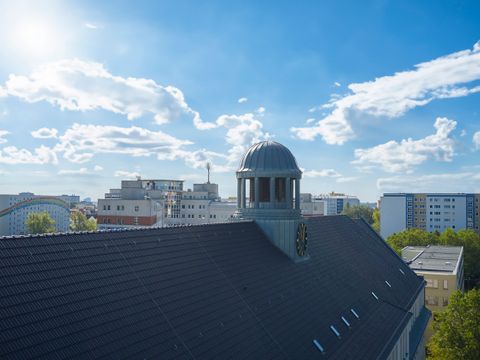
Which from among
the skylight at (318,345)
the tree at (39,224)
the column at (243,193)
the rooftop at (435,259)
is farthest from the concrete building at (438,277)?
the tree at (39,224)

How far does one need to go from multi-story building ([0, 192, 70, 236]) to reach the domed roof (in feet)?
347

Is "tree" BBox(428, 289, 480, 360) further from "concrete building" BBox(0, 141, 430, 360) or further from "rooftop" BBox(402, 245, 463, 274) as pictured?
"rooftop" BBox(402, 245, 463, 274)

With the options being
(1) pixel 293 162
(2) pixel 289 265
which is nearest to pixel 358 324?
(2) pixel 289 265

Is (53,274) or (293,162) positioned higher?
(293,162)

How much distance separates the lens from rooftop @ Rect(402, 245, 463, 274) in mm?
60719

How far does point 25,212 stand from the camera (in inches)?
5054

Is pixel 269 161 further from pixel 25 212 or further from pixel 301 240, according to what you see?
pixel 25 212

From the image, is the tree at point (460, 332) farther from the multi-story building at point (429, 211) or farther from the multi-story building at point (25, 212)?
the multi-story building at point (25, 212)

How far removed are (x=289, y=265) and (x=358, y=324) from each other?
5377 mm

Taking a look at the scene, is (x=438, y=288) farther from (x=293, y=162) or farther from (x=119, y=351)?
(x=119, y=351)

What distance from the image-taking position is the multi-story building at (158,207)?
9706cm

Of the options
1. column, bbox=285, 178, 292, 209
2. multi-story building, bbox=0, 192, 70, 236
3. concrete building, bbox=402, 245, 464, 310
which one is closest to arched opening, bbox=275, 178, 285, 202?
column, bbox=285, 178, 292, 209

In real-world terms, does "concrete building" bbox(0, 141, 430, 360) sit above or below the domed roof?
below

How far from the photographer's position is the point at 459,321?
34625mm
